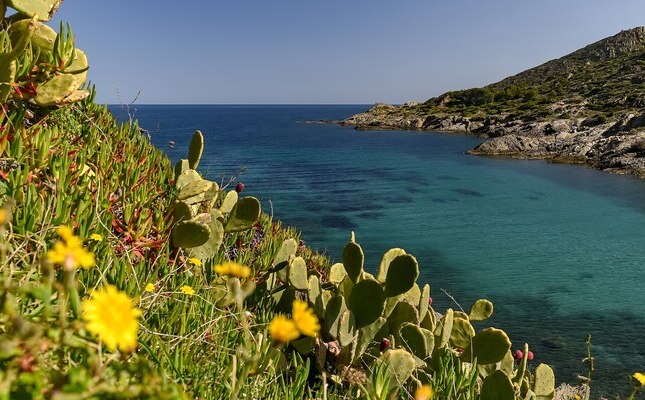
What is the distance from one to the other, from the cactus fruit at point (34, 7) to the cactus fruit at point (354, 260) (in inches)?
101

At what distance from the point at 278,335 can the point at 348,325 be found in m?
2.17

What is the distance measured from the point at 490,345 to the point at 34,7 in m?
3.80

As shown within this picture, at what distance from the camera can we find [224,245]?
3889mm

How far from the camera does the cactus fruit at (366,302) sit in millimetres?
3162

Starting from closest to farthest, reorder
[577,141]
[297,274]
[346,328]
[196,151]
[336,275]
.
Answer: [346,328], [297,274], [336,275], [196,151], [577,141]

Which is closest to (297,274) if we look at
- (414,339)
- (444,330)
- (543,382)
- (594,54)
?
(414,339)

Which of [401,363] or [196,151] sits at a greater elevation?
[196,151]

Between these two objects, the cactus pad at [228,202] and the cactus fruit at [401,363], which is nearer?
the cactus fruit at [401,363]

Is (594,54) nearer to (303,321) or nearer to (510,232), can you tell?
(510,232)

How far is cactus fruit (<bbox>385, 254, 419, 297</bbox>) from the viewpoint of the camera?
3119 mm

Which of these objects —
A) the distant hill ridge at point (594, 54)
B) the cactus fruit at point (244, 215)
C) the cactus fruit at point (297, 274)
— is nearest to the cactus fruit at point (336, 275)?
the cactus fruit at point (297, 274)

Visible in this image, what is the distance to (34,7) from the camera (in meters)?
3.48

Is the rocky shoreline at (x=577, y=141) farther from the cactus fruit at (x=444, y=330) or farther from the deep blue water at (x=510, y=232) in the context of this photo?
the cactus fruit at (x=444, y=330)

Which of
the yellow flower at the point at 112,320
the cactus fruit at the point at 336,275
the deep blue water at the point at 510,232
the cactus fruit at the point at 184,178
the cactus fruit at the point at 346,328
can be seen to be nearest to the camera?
the yellow flower at the point at 112,320
